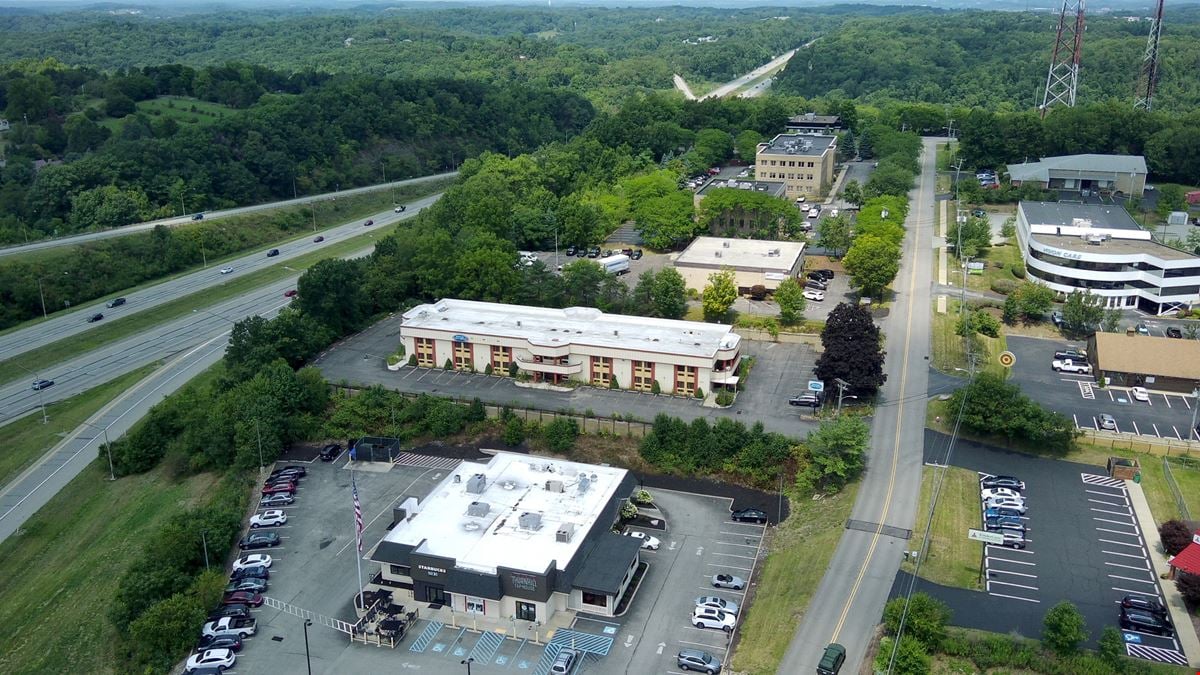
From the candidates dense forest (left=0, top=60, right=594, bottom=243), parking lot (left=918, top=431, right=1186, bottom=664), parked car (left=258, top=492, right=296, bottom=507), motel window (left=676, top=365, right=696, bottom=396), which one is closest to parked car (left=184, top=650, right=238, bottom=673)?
parked car (left=258, top=492, right=296, bottom=507)

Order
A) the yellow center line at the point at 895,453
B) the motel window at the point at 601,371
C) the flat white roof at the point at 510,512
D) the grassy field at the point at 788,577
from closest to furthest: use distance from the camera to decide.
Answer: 1. the grassy field at the point at 788,577
2. the yellow center line at the point at 895,453
3. the flat white roof at the point at 510,512
4. the motel window at the point at 601,371

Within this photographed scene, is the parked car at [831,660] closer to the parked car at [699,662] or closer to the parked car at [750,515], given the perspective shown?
the parked car at [699,662]

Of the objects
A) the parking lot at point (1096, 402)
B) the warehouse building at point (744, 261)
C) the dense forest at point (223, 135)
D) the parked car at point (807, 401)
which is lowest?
the parking lot at point (1096, 402)

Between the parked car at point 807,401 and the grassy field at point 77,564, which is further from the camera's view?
the parked car at point 807,401

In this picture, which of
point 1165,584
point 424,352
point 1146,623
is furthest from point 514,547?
point 1165,584

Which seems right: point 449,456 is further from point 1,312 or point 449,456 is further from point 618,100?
point 618,100

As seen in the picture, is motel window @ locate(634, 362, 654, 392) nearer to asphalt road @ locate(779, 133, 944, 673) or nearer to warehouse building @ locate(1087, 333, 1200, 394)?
asphalt road @ locate(779, 133, 944, 673)

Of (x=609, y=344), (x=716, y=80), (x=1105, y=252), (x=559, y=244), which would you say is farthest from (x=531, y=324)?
(x=716, y=80)

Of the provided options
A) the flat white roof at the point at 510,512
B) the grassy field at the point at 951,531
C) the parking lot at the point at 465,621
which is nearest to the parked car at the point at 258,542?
the parking lot at the point at 465,621
